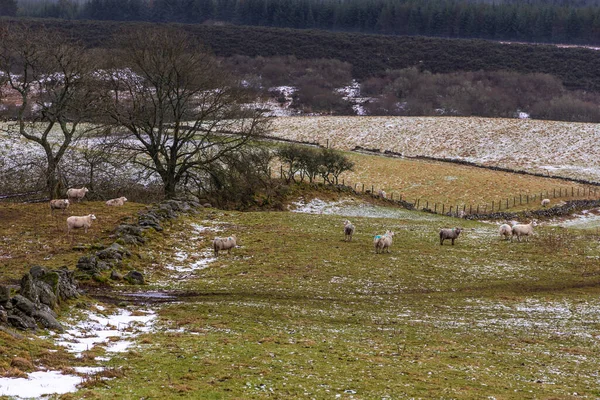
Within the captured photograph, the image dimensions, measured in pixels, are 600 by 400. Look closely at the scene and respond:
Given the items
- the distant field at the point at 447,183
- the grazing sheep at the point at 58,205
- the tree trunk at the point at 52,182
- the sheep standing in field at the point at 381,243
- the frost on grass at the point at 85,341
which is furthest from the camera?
the distant field at the point at 447,183

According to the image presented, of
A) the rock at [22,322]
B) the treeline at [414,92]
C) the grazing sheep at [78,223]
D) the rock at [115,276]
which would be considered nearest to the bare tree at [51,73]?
the grazing sheep at [78,223]

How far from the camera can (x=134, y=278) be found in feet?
80.7

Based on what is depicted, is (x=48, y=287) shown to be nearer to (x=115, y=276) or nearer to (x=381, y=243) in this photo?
(x=115, y=276)

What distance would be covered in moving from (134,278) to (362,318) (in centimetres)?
863

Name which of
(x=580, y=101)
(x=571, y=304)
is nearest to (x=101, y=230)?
(x=571, y=304)

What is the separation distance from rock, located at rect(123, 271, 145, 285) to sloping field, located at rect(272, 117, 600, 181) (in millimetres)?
73778

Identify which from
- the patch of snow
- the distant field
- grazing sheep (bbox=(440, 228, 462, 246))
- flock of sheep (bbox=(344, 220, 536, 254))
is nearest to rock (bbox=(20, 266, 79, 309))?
the patch of snow

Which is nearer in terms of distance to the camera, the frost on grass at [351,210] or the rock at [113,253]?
the rock at [113,253]

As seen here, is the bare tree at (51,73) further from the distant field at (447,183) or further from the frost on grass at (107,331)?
the distant field at (447,183)

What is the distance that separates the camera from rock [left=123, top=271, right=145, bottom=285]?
24.4 metres

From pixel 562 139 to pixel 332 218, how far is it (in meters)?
71.3

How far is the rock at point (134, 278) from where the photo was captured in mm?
24438

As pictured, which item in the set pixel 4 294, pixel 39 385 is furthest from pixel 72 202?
pixel 39 385

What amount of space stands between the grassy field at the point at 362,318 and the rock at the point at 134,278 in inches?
26.1
